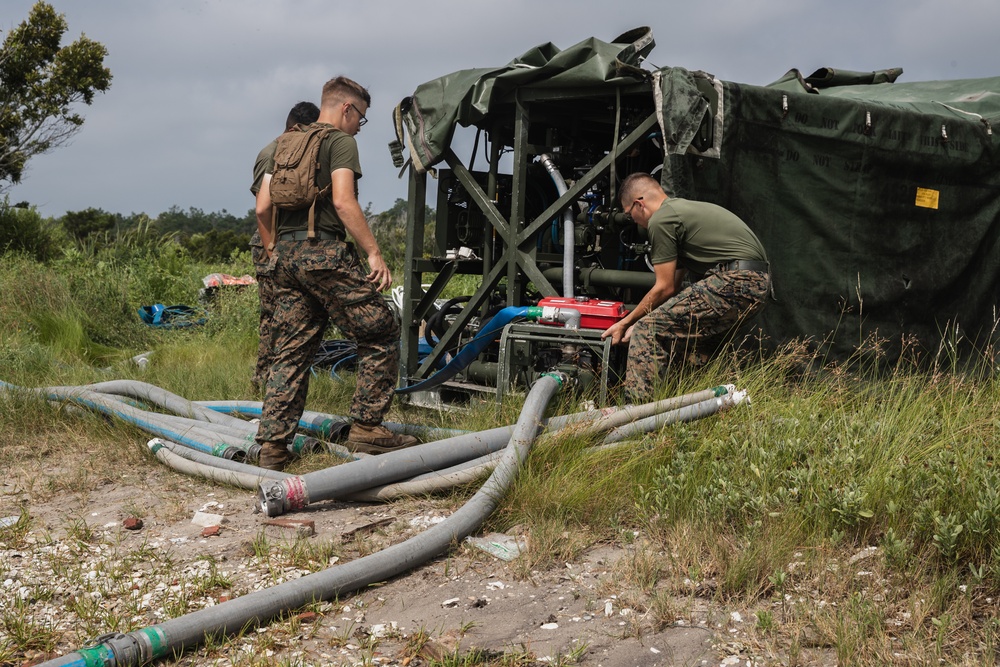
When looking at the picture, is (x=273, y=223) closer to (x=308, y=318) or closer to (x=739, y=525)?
(x=308, y=318)

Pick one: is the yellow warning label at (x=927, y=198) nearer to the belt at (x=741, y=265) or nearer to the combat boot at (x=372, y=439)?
the belt at (x=741, y=265)

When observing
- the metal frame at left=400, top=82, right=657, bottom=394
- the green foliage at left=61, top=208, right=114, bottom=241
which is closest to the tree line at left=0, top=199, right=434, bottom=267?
the metal frame at left=400, top=82, right=657, bottom=394

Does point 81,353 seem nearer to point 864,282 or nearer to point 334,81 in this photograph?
point 334,81

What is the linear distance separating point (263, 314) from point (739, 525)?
4018 millimetres

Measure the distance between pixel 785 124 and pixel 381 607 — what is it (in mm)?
4720

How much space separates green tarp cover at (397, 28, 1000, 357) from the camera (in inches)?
257

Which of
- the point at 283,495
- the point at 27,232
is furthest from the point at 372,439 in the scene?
the point at 27,232

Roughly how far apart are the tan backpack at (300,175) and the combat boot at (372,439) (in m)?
1.20

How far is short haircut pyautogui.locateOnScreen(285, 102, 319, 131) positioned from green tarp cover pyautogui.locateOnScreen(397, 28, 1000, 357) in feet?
2.35

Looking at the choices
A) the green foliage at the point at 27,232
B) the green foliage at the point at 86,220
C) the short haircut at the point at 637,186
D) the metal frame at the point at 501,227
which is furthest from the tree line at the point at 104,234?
the green foliage at the point at 86,220

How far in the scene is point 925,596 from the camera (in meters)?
3.48

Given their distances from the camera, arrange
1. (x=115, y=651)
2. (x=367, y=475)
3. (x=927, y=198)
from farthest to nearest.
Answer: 1. (x=927, y=198)
2. (x=367, y=475)
3. (x=115, y=651)

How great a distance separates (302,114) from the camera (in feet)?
Answer: 23.2

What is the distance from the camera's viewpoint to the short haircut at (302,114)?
23.1ft
